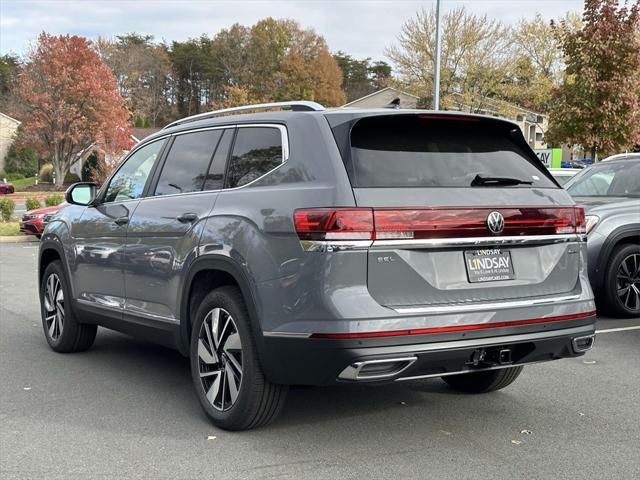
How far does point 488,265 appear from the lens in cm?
436

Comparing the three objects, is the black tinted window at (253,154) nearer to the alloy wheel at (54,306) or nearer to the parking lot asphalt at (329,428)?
the parking lot asphalt at (329,428)

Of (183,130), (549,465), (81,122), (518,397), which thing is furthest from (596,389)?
(81,122)

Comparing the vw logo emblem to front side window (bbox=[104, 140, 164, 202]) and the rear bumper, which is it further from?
front side window (bbox=[104, 140, 164, 202])

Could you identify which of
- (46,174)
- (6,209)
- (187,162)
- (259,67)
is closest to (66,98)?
(46,174)

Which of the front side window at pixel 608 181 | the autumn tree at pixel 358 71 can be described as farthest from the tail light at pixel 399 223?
the autumn tree at pixel 358 71

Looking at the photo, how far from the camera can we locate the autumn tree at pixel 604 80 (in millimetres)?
21328

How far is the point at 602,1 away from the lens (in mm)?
22078

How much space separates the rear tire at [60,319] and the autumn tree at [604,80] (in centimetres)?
1792

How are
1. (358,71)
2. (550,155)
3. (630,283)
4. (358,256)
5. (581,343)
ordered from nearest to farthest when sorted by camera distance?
(358,256)
(581,343)
(630,283)
(550,155)
(358,71)

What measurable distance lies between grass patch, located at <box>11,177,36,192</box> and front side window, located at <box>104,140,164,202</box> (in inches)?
2042

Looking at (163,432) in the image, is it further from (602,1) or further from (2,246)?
(602,1)

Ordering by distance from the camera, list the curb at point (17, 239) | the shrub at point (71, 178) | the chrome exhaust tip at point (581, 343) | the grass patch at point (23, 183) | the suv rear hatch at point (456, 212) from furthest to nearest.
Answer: the shrub at point (71, 178) → the grass patch at point (23, 183) → the curb at point (17, 239) → the chrome exhaust tip at point (581, 343) → the suv rear hatch at point (456, 212)

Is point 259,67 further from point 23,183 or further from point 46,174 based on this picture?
point 23,183

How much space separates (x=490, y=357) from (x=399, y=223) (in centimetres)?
94
